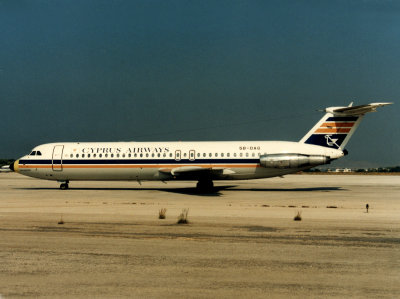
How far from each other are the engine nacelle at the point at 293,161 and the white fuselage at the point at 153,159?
0.43m

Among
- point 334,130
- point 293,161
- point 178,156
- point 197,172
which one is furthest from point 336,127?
point 178,156

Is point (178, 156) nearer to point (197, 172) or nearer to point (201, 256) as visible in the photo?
point (197, 172)

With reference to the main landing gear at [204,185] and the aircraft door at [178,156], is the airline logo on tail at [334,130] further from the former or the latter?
the aircraft door at [178,156]

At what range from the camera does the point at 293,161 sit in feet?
88.9

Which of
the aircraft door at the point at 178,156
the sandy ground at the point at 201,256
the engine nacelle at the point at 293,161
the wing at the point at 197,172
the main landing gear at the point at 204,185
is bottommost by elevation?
the sandy ground at the point at 201,256

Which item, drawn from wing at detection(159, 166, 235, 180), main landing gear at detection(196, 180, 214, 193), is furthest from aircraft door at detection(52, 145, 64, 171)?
main landing gear at detection(196, 180, 214, 193)

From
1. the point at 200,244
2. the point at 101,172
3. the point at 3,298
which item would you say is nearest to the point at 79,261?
the point at 3,298

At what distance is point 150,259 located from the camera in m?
8.32

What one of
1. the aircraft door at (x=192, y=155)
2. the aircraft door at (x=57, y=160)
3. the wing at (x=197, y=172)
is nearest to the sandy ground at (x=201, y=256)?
the wing at (x=197, y=172)

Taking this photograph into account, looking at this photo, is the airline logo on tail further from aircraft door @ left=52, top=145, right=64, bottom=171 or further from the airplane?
aircraft door @ left=52, top=145, right=64, bottom=171

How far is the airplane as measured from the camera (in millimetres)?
27359

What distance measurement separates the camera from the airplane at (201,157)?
89.8 feet

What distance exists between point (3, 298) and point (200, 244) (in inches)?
190

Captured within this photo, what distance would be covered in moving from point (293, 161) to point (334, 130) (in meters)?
3.76
